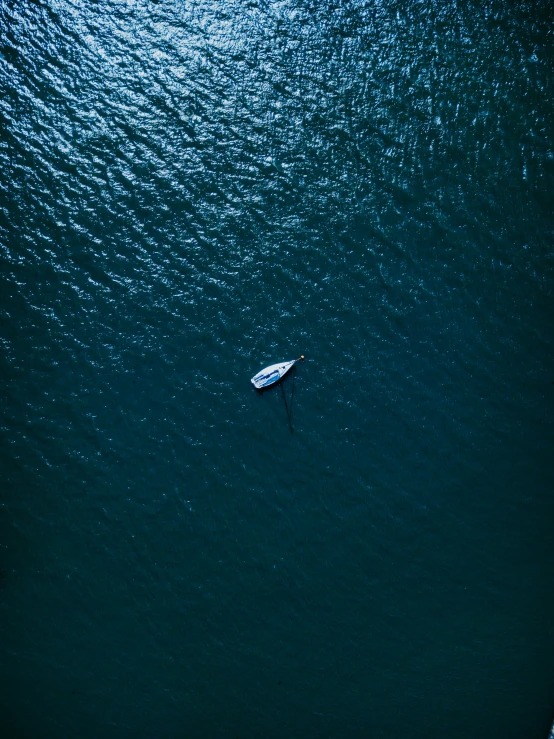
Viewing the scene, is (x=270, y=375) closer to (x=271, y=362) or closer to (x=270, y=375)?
(x=270, y=375)

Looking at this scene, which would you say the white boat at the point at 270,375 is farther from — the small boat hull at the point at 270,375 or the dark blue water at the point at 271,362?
the dark blue water at the point at 271,362

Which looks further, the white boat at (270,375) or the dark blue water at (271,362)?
the white boat at (270,375)

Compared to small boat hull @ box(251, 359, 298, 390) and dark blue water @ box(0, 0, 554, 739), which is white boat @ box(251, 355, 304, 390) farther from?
dark blue water @ box(0, 0, 554, 739)

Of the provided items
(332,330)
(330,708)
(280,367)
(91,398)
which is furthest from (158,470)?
(330,708)

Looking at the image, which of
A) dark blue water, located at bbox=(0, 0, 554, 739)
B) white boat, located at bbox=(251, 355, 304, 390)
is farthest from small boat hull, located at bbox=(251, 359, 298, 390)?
dark blue water, located at bbox=(0, 0, 554, 739)

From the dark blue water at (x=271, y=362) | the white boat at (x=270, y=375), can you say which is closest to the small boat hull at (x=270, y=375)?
the white boat at (x=270, y=375)

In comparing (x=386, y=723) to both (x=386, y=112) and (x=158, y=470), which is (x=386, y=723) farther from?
(x=386, y=112)

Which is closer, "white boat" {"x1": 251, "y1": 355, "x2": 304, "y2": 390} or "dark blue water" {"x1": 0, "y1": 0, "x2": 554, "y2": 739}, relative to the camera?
"dark blue water" {"x1": 0, "y1": 0, "x2": 554, "y2": 739}
